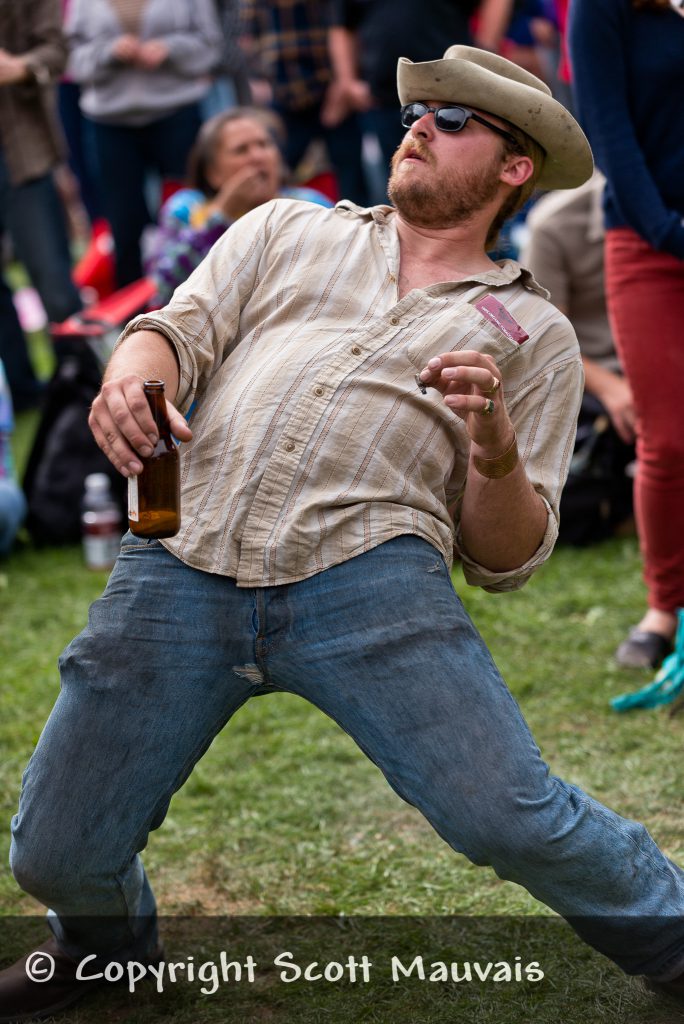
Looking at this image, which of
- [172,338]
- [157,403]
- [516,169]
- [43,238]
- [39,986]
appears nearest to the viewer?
[157,403]

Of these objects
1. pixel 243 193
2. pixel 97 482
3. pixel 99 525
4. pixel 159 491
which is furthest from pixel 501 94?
pixel 97 482

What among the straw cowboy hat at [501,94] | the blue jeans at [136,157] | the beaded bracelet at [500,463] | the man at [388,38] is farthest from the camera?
the blue jeans at [136,157]

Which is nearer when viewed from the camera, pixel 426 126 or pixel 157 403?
pixel 157 403

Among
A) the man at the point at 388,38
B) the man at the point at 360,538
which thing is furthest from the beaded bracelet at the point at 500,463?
the man at the point at 388,38

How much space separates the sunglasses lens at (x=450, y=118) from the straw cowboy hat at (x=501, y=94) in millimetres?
26

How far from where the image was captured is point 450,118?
285 centimetres

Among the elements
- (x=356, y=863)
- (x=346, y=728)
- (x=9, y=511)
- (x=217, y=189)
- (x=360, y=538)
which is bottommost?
(x=9, y=511)

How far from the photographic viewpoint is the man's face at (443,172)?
287cm

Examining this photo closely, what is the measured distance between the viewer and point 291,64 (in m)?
7.88

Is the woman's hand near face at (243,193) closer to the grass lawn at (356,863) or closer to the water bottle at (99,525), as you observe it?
the water bottle at (99,525)

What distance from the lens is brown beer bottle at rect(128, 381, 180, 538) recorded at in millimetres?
2557

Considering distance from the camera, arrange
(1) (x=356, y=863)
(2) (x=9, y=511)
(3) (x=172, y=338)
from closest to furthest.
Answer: (3) (x=172, y=338) < (1) (x=356, y=863) < (2) (x=9, y=511)

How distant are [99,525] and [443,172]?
3.34 meters

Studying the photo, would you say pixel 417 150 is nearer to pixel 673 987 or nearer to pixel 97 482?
pixel 673 987
